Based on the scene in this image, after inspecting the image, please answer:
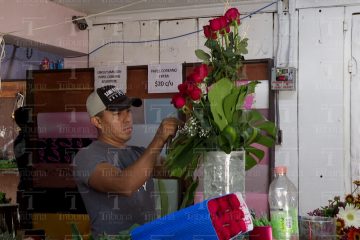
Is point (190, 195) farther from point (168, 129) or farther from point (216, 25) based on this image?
point (216, 25)

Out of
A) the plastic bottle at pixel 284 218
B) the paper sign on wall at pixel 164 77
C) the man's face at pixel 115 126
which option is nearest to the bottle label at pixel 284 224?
the plastic bottle at pixel 284 218

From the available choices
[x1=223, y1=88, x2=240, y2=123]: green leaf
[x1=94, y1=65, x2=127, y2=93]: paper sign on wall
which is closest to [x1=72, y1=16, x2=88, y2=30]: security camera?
[x1=94, y1=65, x2=127, y2=93]: paper sign on wall

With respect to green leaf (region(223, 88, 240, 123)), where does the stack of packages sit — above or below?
below

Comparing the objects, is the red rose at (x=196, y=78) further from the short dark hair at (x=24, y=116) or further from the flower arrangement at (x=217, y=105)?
the short dark hair at (x=24, y=116)

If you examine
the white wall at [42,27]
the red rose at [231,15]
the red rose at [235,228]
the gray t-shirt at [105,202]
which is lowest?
the gray t-shirt at [105,202]

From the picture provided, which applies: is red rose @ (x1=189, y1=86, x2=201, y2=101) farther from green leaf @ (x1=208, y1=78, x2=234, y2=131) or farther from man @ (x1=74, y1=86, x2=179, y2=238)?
man @ (x1=74, y1=86, x2=179, y2=238)

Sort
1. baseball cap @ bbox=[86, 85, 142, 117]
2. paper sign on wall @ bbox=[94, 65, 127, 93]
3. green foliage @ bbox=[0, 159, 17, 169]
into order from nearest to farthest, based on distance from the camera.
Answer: baseball cap @ bbox=[86, 85, 142, 117], paper sign on wall @ bbox=[94, 65, 127, 93], green foliage @ bbox=[0, 159, 17, 169]

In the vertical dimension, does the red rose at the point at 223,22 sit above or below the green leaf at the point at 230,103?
above

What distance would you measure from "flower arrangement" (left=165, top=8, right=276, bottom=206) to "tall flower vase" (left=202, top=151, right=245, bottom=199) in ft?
0.08

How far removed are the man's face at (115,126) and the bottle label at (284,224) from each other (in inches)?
37.4

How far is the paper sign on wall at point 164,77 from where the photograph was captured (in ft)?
13.6

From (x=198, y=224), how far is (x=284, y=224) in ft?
2.13

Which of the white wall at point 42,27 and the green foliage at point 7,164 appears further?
the green foliage at point 7,164

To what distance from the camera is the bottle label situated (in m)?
1.51
